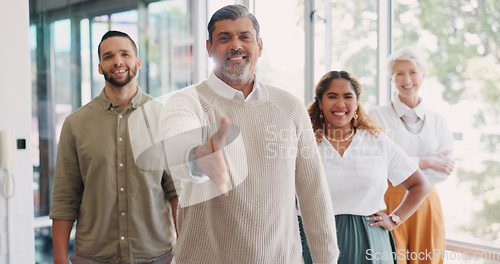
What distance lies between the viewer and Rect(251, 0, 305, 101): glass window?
12.7 feet

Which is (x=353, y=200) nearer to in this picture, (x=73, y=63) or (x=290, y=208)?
(x=290, y=208)

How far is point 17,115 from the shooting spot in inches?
115

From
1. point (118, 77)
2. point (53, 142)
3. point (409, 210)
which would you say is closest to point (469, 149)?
point (409, 210)

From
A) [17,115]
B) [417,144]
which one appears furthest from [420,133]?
[17,115]

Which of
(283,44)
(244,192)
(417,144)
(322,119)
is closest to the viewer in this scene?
(244,192)

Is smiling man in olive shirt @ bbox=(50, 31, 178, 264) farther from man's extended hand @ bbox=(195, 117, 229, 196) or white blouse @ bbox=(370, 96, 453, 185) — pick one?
white blouse @ bbox=(370, 96, 453, 185)

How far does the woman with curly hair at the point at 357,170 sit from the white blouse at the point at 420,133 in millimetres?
345

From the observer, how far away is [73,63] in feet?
11.2

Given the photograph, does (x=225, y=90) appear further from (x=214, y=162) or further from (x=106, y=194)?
(x=106, y=194)

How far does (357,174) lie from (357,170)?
16 mm

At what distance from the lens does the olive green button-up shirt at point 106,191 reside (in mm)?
1931

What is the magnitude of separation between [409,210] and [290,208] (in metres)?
1.04

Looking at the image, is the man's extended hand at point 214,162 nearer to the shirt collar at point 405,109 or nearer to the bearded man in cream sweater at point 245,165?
the bearded man in cream sweater at point 245,165

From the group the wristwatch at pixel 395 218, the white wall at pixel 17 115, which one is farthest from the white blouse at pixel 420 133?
the white wall at pixel 17 115
